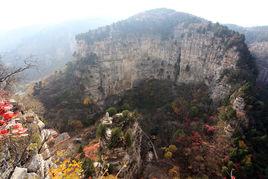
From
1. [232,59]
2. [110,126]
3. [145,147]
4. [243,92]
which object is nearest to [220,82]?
[232,59]

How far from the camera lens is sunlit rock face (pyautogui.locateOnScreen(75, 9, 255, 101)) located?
9919 cm

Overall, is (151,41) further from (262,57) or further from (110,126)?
(110,126)

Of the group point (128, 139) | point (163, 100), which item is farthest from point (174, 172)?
point (163, 100)

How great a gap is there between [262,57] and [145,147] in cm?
7873

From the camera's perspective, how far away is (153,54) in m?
120

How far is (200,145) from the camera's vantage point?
63500 mm

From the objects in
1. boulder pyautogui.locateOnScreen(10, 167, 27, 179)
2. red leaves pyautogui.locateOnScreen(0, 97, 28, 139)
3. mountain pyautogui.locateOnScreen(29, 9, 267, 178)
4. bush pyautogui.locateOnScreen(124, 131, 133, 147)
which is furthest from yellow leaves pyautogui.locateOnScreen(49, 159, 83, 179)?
bush pyautogui.locateOnScreen(124, 131, 133, 147)

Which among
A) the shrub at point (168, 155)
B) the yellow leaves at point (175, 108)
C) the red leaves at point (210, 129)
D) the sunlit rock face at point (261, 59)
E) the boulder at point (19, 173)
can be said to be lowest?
the yellow leaves at point (175, 108)

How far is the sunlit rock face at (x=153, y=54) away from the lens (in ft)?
325

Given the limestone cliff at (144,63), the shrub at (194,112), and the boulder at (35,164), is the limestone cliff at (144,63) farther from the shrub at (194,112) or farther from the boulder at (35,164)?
the boulder at (35,164)

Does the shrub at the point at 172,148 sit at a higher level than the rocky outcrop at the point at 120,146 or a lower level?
lower

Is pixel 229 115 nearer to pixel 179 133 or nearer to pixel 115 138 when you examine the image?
pixel 179 133

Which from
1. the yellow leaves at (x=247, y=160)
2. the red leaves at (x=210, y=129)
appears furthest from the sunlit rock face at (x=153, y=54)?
the yellow leaves at (x=247, y=160)

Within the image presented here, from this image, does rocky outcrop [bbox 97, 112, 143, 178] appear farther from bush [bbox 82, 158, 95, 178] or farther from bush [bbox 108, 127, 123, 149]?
bush [bbox 82, 158, 95, 178]
